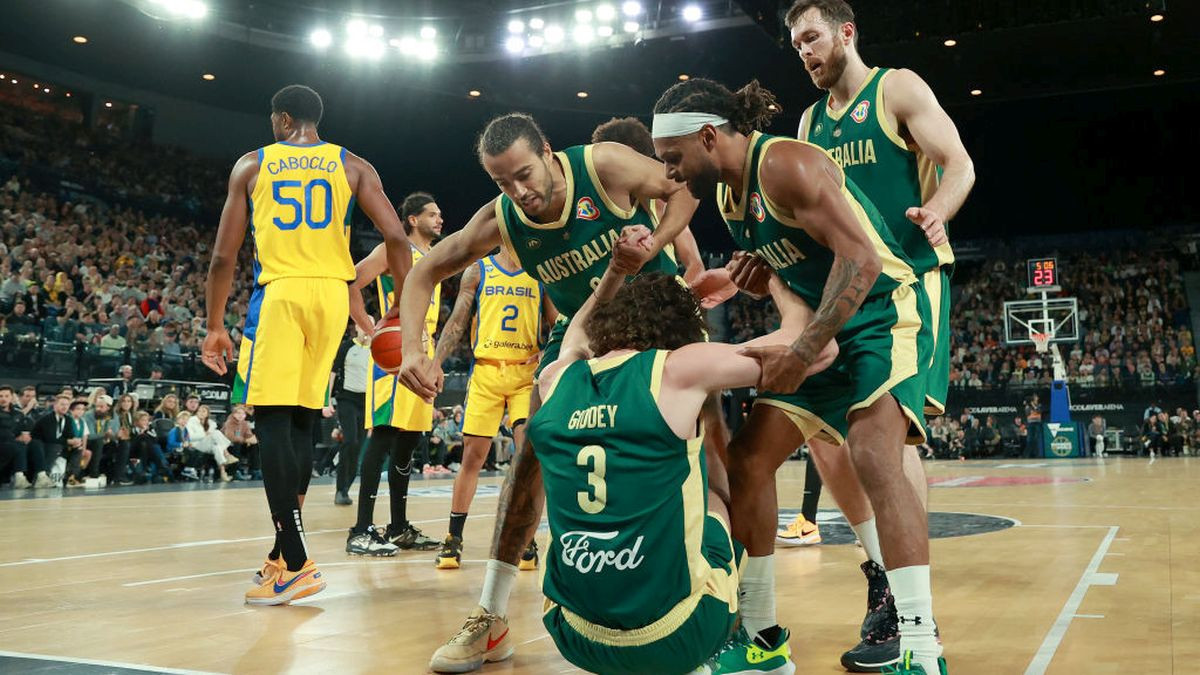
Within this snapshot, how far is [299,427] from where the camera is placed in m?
4.49

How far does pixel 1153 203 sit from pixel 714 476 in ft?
87.9

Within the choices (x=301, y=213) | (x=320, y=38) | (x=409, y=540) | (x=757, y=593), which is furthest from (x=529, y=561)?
(x=320, y=38)

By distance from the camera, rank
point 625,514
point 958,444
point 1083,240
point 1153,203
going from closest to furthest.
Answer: point 625,514
point 958,444
point 1153,203
point 1083,240

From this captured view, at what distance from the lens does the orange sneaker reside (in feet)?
12.7

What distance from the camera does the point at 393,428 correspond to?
6215 mm

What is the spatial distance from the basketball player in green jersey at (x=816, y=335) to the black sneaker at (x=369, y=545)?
325 centimetres

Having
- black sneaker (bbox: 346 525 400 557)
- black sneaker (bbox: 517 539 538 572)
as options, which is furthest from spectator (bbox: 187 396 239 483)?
black sneaker (bbox: 517 539 538 572)

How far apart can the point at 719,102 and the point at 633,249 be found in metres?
0.50

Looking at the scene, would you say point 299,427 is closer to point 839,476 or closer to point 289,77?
point 839,476

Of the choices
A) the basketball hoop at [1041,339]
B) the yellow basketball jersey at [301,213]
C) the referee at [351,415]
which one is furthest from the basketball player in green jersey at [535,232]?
the basketball hoop at [1041,339]

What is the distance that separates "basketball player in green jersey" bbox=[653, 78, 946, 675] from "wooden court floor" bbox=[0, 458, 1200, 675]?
334 millimetres

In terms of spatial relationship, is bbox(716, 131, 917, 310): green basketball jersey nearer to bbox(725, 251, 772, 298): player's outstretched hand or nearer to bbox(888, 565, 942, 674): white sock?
bbox(725, 251, 772, 298): player's outstretched hand

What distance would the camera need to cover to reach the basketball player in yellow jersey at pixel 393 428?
5836 mm

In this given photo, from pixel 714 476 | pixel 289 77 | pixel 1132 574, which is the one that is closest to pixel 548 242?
pixel 714 476
